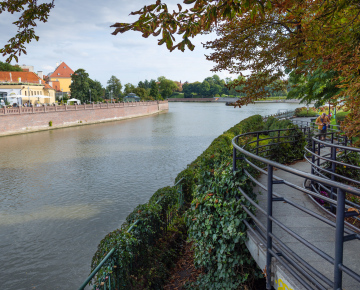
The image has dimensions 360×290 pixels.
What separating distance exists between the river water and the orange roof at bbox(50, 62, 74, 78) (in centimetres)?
8677

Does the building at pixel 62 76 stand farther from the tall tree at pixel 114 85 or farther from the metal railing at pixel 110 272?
the metal railing at pixel 110 272

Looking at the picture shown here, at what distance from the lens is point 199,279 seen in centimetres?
498

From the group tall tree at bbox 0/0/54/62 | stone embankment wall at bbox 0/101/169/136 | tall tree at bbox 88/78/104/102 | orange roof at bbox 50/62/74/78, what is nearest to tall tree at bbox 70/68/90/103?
tall tree at bbox 88/78/104/102

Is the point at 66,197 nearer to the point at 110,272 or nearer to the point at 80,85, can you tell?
the point at 110,272

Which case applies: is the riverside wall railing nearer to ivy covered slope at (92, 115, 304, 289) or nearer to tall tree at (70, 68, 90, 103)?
tall tree at (70, 68, 90, 103)

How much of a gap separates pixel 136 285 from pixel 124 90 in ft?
390

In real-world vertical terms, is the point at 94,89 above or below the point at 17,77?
below

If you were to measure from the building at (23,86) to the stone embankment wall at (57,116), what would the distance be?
46.9 feet

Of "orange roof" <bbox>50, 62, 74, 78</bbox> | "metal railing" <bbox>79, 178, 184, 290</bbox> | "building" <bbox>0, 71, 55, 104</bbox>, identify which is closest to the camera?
"metal railing" <bbox>79, 178, 184, 290</bbox>

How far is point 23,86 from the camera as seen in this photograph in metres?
63.5

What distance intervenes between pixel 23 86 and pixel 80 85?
1460 cm

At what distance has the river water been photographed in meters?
8.50

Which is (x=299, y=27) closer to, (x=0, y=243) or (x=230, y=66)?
(x=230, y=66)

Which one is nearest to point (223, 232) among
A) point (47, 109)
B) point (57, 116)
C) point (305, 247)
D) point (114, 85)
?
point (305, 247)
